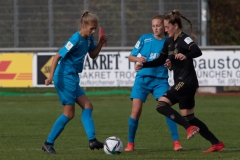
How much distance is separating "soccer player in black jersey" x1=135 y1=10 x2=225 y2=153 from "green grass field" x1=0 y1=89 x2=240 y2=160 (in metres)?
0.45

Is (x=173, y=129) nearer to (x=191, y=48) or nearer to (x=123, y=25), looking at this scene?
(x=191, y=48)

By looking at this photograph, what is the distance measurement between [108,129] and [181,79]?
12.0ft

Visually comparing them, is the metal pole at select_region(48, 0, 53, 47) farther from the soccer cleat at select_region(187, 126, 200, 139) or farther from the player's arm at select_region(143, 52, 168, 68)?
the soccer cleat at select_region(187, 126, 200, 139)

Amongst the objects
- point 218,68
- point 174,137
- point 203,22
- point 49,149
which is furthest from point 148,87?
point 203,22

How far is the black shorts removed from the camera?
329 inches

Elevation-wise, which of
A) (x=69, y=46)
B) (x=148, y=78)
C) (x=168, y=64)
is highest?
(x=69, y=46)

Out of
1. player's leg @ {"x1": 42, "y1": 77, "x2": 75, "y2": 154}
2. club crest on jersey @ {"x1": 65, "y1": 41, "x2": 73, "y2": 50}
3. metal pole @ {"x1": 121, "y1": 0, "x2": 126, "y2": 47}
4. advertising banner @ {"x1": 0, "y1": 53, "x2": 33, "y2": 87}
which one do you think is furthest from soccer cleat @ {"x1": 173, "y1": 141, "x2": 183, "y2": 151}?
metal pole @ {"x1": 121, "y1": 0, "x2": 126, "y2": 47}

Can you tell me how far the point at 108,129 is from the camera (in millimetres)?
A: 11812

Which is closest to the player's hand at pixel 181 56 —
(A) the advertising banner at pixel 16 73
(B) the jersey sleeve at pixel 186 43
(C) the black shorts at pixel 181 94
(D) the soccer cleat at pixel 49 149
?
(B) the jersey sleeve at pixel 186 43

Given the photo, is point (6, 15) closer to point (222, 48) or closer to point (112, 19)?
point (112, 19)

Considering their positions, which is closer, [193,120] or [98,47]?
[193,120]

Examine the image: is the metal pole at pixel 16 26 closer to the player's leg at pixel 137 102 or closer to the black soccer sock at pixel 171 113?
the player's leg at pixel 137 102

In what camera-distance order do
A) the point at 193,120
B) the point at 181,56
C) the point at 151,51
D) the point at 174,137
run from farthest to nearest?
the point at 151,51 < the point at 174,137 < the point at 193,120 < the point at 181,56

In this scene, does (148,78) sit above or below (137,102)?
above
